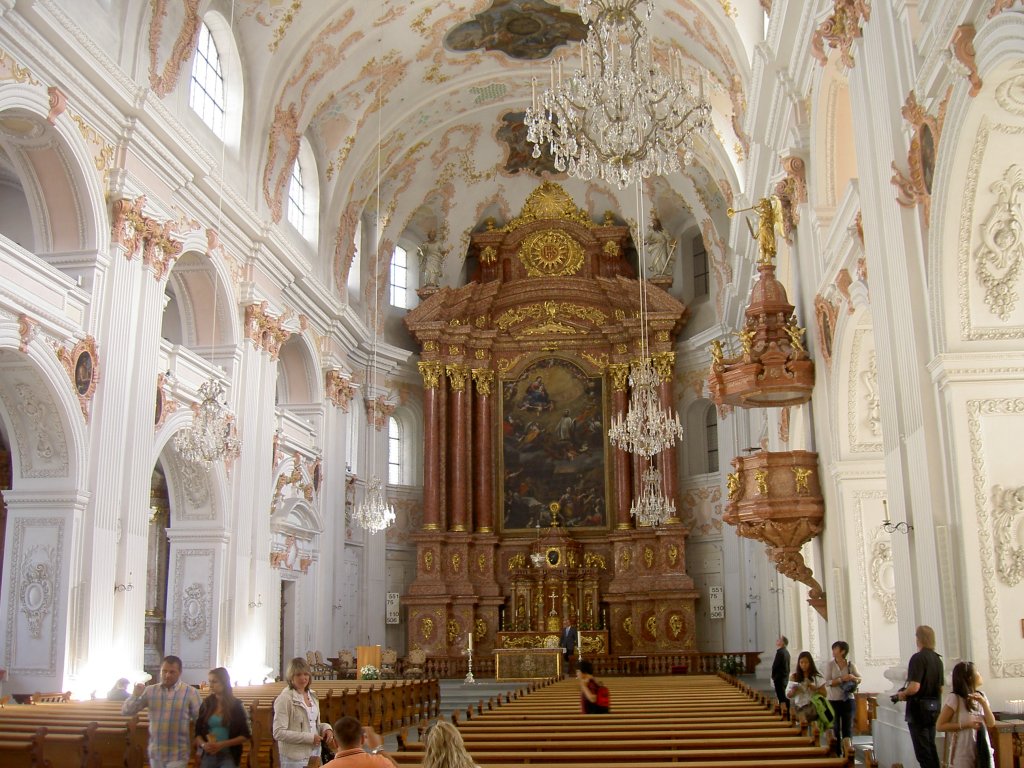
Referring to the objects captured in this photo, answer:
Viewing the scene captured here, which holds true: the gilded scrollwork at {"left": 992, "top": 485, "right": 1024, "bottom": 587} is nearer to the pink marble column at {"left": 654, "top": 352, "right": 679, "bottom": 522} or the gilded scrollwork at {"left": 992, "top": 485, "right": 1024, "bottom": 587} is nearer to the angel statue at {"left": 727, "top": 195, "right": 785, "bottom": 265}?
the angel statue at {"left": 727, "top": 195, "right": 785, "bottom": 265}

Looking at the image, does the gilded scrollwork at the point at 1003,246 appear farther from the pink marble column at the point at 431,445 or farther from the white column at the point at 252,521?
the pink marble column at the point at 431,445

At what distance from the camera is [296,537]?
2058 cm

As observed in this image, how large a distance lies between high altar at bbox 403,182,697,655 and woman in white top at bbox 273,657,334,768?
55.8 feet

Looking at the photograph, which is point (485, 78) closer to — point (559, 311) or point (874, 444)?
point (559, 311)

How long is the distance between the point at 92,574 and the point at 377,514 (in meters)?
6.88

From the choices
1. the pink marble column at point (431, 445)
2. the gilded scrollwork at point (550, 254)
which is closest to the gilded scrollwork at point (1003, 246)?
the pink marble column at point (431, 445)

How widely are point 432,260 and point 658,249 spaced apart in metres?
5.54

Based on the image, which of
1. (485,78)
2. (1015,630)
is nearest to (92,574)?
(1015,630)

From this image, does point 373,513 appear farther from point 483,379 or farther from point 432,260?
point 432,260

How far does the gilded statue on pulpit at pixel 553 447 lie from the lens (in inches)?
1000

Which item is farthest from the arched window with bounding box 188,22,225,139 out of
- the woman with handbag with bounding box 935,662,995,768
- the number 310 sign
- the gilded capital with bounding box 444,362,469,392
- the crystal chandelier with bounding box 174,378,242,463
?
the number 310 sign

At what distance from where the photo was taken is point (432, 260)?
2677cm

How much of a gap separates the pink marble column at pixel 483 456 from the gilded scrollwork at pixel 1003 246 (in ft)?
58.9

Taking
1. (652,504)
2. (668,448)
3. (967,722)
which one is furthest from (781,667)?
(668,448)
